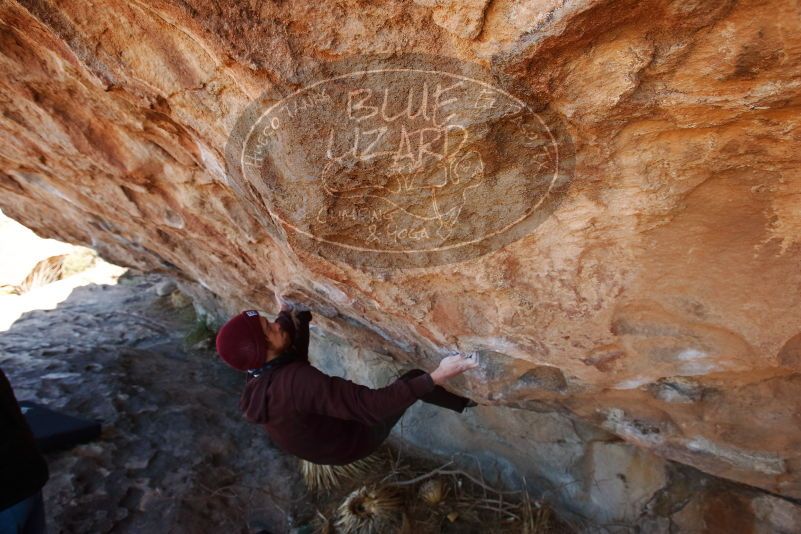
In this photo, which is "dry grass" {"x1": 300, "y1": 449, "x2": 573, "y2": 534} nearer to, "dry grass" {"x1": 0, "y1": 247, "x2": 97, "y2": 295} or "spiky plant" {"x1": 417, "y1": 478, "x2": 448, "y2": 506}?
"spiky plant" {"x1": 417, "y1": 478, "x2": 448, "y2": 506}

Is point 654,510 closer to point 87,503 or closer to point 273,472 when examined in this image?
point 273,472

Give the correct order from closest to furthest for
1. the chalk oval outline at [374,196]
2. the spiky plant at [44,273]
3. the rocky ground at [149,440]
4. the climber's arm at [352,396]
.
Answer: the chalk oval outline at [374,196] < the climber's arm at [352,396] < the rocky ground at [149,440] < the spiky plant at [44,273]

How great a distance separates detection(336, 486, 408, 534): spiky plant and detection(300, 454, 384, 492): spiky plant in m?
0.19

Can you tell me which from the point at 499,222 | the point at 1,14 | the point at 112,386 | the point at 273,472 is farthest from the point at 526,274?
the point at 112,386

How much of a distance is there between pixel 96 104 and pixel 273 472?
207 cm

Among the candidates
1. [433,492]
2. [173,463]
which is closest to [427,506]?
[433,492]

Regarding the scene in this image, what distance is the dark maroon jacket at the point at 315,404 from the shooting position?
168cm

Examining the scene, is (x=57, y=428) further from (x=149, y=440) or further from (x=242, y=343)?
(x=242, y=343)

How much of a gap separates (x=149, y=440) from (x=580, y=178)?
262cm

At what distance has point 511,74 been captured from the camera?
97cm

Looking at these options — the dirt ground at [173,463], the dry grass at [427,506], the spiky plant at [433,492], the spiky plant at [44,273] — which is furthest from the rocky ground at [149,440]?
the spiky plant at [44,273]

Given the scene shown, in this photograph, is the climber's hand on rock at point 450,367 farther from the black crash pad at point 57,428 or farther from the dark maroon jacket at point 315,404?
the black crash pad at point 57,428

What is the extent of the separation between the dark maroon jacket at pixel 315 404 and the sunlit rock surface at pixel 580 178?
250 millimetres

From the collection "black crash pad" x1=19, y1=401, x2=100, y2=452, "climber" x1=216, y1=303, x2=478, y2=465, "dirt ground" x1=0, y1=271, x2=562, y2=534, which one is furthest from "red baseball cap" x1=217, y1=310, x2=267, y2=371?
"black crash pad" x1=19, y1=401, x2=100, y2=452
